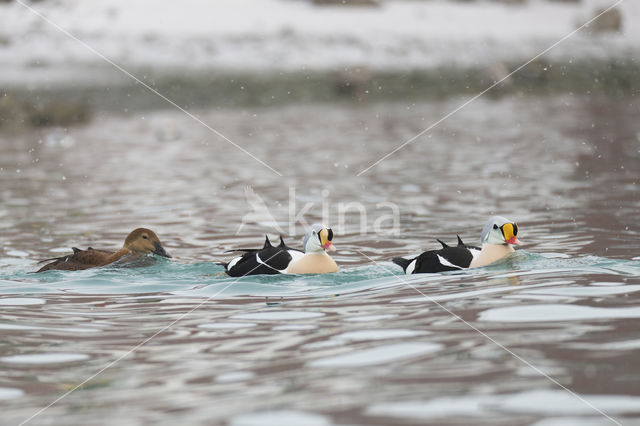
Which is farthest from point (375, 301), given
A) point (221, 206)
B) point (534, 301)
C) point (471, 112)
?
point (471, 112)

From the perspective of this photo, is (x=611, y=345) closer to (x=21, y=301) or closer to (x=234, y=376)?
(x=234, y=376)

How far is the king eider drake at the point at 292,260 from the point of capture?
8.20 m

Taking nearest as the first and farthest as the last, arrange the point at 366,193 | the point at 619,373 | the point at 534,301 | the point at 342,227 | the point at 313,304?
the point at 619,373, the point at 534,301, the point at 313,304, the point at 342,227, the point at 366,193

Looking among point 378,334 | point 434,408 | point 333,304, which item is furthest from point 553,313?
point 434,408

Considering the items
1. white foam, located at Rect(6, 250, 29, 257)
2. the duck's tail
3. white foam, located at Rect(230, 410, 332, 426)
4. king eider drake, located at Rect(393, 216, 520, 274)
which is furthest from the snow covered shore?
white foam, located at Rect(230, 410, 332, 426)

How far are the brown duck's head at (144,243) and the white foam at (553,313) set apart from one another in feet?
13.2

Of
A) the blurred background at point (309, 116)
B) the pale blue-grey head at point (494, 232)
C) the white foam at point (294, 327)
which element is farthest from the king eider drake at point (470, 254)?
the white foam at point (294, 327)

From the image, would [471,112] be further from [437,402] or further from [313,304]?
[437,402]

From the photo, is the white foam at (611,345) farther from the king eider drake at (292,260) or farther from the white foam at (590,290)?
the king eider drake at (292,260)

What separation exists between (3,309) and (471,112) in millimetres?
22143

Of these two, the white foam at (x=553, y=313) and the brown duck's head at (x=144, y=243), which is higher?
the brown duck's head at (x=144, y=243)

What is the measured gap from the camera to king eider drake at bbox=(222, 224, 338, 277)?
323 inches

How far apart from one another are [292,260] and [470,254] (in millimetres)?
1535

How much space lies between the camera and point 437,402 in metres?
4.41
